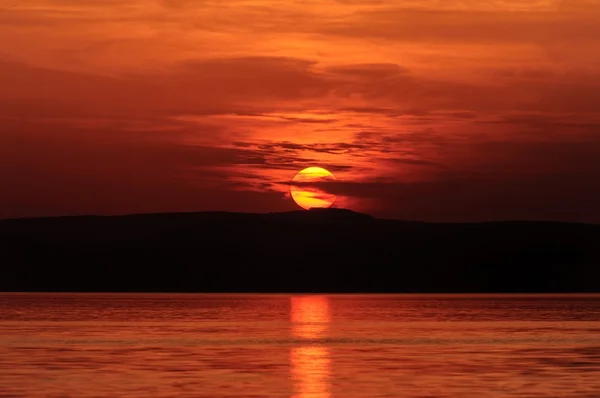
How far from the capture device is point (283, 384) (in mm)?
40156

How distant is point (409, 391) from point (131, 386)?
310 inches

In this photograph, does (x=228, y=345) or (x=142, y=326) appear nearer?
(x=228, y=345)

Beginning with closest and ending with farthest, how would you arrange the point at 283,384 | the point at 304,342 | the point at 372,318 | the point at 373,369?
the point at 283,384
the point at 373,369
the point at 304,342
the point at 372,318

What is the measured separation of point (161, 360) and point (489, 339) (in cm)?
2137

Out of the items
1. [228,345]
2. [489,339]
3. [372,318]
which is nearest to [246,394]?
[228,345]

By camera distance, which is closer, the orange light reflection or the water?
the orange light reflection

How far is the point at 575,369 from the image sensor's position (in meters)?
45.4

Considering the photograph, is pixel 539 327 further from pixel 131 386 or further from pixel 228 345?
pixel 131 386

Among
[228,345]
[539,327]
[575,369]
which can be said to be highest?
[539,327]

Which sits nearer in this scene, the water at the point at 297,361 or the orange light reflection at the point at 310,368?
the orange light reflection at the point at 310,368

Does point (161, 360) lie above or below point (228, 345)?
below

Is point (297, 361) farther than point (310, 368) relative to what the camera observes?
Yes

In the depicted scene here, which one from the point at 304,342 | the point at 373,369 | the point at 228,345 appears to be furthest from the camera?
the point at 304,342

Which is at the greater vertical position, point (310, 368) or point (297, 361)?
point (297, 361)
